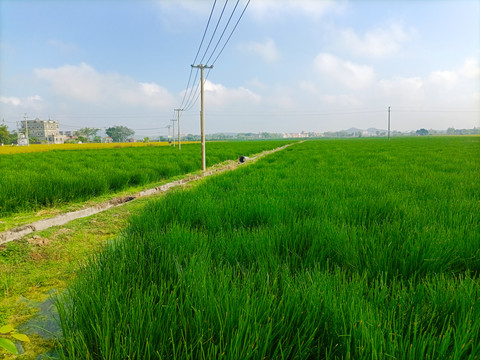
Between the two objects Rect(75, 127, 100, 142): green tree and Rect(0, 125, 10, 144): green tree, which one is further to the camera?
Rect(75, 127, 100, 142): green tree

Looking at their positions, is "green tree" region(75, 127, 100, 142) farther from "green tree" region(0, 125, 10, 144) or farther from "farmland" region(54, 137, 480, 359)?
"farmland" region(54, 137, 480, 359)

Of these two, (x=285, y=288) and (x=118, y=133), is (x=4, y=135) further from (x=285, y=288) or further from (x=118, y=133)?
(x=285, y=288)

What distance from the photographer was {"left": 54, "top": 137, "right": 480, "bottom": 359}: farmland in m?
1.10

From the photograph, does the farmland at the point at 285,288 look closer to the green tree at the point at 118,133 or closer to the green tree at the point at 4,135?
the green tree at the point at 4,135

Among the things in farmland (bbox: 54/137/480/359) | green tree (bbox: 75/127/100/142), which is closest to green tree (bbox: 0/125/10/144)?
green tree (bbox: 75/127/100/142)

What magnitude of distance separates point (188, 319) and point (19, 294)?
1.87 meters

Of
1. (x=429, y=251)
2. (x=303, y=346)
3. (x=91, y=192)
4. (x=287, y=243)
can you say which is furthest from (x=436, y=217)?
(x=91, y=192)

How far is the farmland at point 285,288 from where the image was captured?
1.10 meters

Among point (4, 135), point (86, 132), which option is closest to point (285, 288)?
point (4, 135)

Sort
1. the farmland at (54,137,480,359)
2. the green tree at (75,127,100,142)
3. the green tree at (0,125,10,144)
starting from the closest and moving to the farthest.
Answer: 1. the farmland at (54,137,480,359)
2. the green tree at (0,125,10,144)
3. the green tree at (75,127,100,142)

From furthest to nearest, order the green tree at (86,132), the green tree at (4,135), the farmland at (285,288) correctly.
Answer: the green tree at (86,132)
the green tree at (4,135)
the farmland at (285,288)

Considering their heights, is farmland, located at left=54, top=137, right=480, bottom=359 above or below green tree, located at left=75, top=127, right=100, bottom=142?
below

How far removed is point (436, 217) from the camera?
279 cm

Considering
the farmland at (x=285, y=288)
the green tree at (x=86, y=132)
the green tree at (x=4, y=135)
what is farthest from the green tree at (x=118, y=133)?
the farmland at (x=285, y=288)
